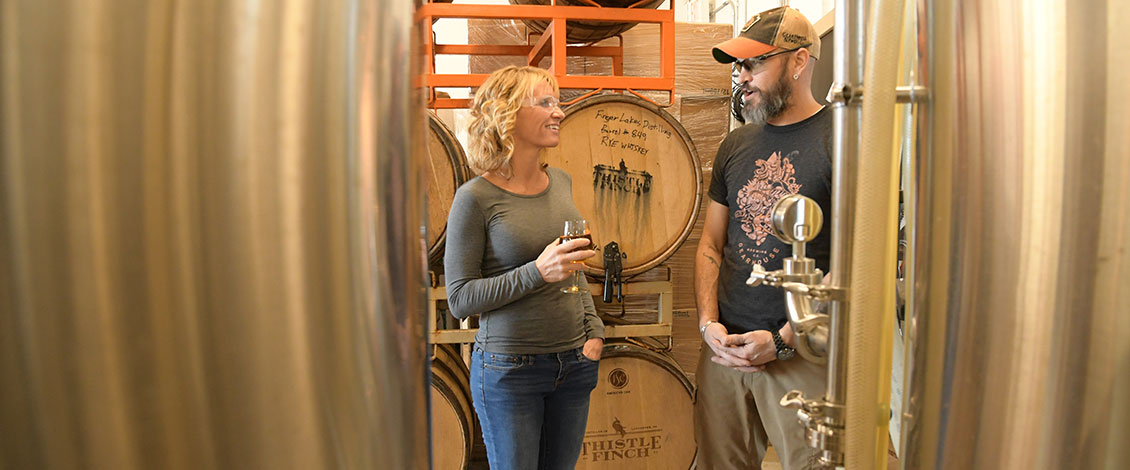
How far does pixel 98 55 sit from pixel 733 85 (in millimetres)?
3745

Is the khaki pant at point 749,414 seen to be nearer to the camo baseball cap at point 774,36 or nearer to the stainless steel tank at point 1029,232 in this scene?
the camo baseball cap at point 774,36

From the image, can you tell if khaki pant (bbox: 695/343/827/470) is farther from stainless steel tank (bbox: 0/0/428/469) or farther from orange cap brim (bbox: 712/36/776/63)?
stainless steel tank (bbox: 0/0/428/469)

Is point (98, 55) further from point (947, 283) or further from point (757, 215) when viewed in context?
point (757, 215)

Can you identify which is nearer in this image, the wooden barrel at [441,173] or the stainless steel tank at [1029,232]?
the stainless steel tank at [1029,232]

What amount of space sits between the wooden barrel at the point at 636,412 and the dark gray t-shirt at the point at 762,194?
2.08ft

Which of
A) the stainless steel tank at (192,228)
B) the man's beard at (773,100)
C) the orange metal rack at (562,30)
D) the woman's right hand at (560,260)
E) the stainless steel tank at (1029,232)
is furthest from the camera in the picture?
the orange metal rack at (562,30)

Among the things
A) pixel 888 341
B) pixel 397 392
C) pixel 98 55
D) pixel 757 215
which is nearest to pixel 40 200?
pixel 98 55

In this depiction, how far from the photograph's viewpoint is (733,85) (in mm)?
3744

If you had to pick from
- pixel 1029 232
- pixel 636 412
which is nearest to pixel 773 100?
pixel 636 412

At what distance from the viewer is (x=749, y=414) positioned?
2.51m

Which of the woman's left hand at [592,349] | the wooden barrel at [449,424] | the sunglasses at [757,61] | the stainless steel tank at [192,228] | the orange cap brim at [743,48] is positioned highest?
the orange cap brim at [743,48]

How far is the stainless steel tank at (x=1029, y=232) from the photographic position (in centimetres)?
34

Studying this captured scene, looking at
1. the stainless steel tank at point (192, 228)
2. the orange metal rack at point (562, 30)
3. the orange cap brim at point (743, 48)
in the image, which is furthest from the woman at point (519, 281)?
the stainless steel tank at point (192, 228)

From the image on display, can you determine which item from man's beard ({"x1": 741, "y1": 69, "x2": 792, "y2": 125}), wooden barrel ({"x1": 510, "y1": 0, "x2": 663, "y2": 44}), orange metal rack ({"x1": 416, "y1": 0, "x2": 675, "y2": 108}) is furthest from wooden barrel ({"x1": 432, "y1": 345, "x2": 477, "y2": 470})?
man's beard ({"x1": 741, "y1": 69, "x2": 792, "y2": 125})
